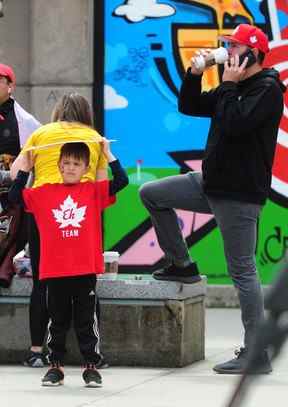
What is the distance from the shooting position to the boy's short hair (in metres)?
6.32

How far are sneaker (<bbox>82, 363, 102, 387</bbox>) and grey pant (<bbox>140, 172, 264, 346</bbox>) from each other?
0.88 metres

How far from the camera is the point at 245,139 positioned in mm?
6473

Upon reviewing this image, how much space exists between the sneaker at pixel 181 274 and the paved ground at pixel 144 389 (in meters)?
0.51

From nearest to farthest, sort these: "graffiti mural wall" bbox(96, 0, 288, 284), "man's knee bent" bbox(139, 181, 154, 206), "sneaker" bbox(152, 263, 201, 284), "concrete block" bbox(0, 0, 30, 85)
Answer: "man's knee bent" bbox(139, 181, 154, 206) < "sneaker" bbox(152, 263, 201, 284) < "graffiti mural wall" bbox(96, 0, 288, 284) < "concrete block" bbox(0, 0, 30, 85)

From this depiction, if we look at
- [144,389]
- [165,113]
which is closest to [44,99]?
[165,113]

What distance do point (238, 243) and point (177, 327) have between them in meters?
0.72

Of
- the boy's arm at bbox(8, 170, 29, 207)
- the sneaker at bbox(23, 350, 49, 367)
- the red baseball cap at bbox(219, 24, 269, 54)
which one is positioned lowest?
the sneaker at bbox(23, 350, 49, 367)

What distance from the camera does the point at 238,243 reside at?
6.57 m

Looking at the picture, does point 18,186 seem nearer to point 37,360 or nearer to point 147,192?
point 147,192

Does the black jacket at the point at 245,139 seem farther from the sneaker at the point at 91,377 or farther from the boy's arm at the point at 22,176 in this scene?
the sneaker at the point at 91,377

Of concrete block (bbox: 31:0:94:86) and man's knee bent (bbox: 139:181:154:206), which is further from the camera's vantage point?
concrete block (bbox: 31:0:94:86)

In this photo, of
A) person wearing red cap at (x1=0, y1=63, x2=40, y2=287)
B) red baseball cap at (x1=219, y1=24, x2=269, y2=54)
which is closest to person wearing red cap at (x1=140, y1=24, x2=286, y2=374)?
red baseball cap at (x1=219, y1=24, x2=269, y2=54)

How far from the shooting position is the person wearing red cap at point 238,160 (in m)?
6.42

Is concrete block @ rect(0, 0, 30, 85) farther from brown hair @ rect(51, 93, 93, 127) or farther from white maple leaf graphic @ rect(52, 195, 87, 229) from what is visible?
white maple leaf graphic @ rect(52, 195, 87, 229)
